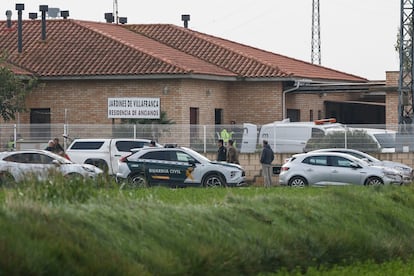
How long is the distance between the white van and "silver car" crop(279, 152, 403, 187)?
6185 mm

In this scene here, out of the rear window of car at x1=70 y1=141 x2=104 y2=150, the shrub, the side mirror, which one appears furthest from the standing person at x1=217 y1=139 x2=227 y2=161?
the side mirror

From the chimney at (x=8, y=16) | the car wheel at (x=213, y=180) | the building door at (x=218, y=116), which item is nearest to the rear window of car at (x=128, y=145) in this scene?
the car wheel at (x=213, y=180)

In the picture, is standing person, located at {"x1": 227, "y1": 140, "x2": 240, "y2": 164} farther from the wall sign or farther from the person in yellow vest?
the wall sign

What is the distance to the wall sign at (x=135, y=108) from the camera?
2072 inches

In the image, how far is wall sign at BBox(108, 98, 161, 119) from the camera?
173ft

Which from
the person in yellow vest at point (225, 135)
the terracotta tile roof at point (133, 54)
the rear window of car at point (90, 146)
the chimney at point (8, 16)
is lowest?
the rear window of car at point (90, 146)

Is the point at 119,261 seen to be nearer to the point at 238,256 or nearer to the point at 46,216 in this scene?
the point at 46,216

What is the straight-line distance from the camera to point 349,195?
25938 mm

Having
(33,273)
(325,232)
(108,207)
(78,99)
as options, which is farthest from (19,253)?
(78,99)

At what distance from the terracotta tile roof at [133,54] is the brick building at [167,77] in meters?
0.04

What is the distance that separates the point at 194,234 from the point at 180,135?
30.9m

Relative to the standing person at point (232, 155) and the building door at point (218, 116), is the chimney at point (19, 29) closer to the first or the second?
the building door at point (218, 116)

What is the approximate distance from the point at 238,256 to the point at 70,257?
12.5 ft

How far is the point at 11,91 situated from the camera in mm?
53281
